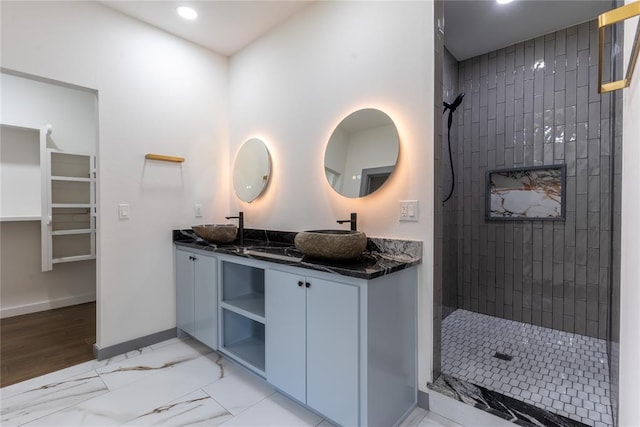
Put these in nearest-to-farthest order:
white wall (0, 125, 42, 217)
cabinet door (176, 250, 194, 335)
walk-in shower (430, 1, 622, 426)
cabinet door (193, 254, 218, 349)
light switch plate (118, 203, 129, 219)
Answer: walk-in shower (430, 1, 622, 426) < cabinet door (193, 254, 218, 349) < light switch plate (118, 203, 129, 219) < cabinet door (176, 250, 194, 335) < white wall (0, 125, 42, 217)

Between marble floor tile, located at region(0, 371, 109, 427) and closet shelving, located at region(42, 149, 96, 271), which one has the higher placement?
closet shelving, located at region(42, 149, 96, 271)

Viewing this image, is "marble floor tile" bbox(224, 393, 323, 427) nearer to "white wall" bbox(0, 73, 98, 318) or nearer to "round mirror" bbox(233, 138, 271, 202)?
"round mirror" bbox(233, 138, 271, 202)

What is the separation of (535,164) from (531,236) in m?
0.67

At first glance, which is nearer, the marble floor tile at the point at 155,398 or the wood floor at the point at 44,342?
the marble floor tile at the point at 155,398

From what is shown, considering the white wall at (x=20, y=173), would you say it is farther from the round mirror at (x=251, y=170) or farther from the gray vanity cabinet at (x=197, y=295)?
the round mirror at (x=251, y=170)

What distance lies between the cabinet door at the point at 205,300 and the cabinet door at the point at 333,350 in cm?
100

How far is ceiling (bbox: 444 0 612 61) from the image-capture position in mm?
2324

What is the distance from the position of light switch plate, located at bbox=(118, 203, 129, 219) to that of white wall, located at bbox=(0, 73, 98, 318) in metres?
1.39

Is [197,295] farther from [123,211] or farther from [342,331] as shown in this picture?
[342,331]

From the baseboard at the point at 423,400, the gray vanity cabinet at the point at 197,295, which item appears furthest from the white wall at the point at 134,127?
the baseboard at the point at 423,400

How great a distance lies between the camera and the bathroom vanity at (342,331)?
1428 millimetres

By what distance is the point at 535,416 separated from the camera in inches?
56.9

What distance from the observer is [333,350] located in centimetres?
152

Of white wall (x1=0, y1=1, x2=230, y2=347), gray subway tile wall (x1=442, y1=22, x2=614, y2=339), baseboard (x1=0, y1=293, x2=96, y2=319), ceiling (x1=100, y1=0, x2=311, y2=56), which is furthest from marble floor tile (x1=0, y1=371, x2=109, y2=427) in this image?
gray subway tile wall (x1=442, y1=22, x2=614, y2=339)
